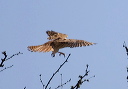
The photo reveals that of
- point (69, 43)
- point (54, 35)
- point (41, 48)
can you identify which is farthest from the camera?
point (54, 35)

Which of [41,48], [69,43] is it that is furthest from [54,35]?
[41,48]

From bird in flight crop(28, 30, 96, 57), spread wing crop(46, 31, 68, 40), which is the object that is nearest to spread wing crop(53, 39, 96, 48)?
bird in flight crop(28, 30, 96, 57)

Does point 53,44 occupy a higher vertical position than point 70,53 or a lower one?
higher

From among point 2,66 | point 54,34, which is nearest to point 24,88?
point 2,66

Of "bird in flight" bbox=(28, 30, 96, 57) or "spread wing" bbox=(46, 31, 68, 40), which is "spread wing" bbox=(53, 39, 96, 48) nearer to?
"bird in flight" bbox=(28, 30, 96, 57)

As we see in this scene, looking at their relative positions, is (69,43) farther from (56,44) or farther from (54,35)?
(54,35)

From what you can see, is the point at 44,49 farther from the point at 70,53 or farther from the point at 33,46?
the point at 70,53

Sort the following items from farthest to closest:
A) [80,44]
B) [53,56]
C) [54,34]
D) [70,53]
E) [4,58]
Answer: [54,34]
[80,44]
[53,56]
[4,58]
[70,53]

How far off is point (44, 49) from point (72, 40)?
2.29 feet

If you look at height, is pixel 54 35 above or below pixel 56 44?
above

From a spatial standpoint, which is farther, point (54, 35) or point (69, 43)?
point (54, 35)

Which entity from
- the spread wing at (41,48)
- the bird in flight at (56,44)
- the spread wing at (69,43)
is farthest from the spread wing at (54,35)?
the spread wing at (41,48)

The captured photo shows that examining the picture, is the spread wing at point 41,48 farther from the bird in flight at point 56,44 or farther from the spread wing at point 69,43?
the spread wing at point 69,43

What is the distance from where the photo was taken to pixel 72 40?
7.05m
